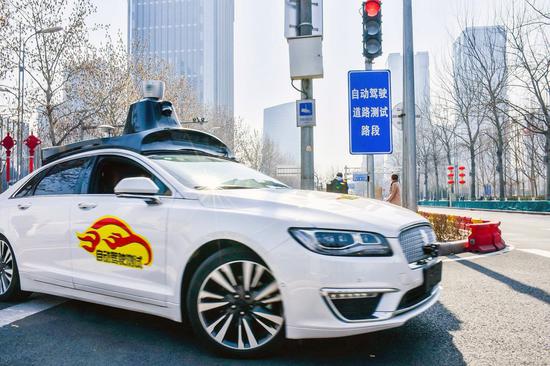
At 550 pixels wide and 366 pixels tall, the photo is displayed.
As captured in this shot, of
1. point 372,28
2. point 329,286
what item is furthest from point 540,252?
point 329,286

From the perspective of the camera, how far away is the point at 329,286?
8.41 ft

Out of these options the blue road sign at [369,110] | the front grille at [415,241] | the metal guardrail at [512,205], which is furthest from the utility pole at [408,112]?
the metal guardrail at [512,205]

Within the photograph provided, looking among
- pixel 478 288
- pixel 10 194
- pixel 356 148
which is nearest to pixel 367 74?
pixel 356 148

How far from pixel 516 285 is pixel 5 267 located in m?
5.44

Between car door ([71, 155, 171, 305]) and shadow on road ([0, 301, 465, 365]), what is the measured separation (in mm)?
314

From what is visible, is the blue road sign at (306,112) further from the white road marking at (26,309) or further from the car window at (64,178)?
the white road marking at (26,309)

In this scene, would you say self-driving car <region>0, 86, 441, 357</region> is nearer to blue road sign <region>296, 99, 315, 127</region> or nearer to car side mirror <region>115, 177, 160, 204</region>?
car side mirror <region>115, 177, 160, 204</region>

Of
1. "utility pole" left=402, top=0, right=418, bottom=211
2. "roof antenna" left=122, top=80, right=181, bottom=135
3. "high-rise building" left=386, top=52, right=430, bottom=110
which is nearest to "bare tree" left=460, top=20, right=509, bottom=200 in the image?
"high-rise building" left=386, top=52, right=430, bottom=110

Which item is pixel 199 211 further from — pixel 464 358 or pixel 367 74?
pixel 367 74

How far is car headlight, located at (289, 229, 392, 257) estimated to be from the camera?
261cm

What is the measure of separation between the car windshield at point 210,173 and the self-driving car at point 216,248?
2 centimetres

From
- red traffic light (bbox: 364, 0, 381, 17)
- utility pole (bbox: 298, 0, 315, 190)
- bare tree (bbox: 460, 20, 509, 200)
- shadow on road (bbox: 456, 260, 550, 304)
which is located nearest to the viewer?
shadow on road (bbox: 456, 260, 550, 304)

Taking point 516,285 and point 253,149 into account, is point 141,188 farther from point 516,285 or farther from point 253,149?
point 253,149

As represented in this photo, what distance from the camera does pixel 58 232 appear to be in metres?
3.81
